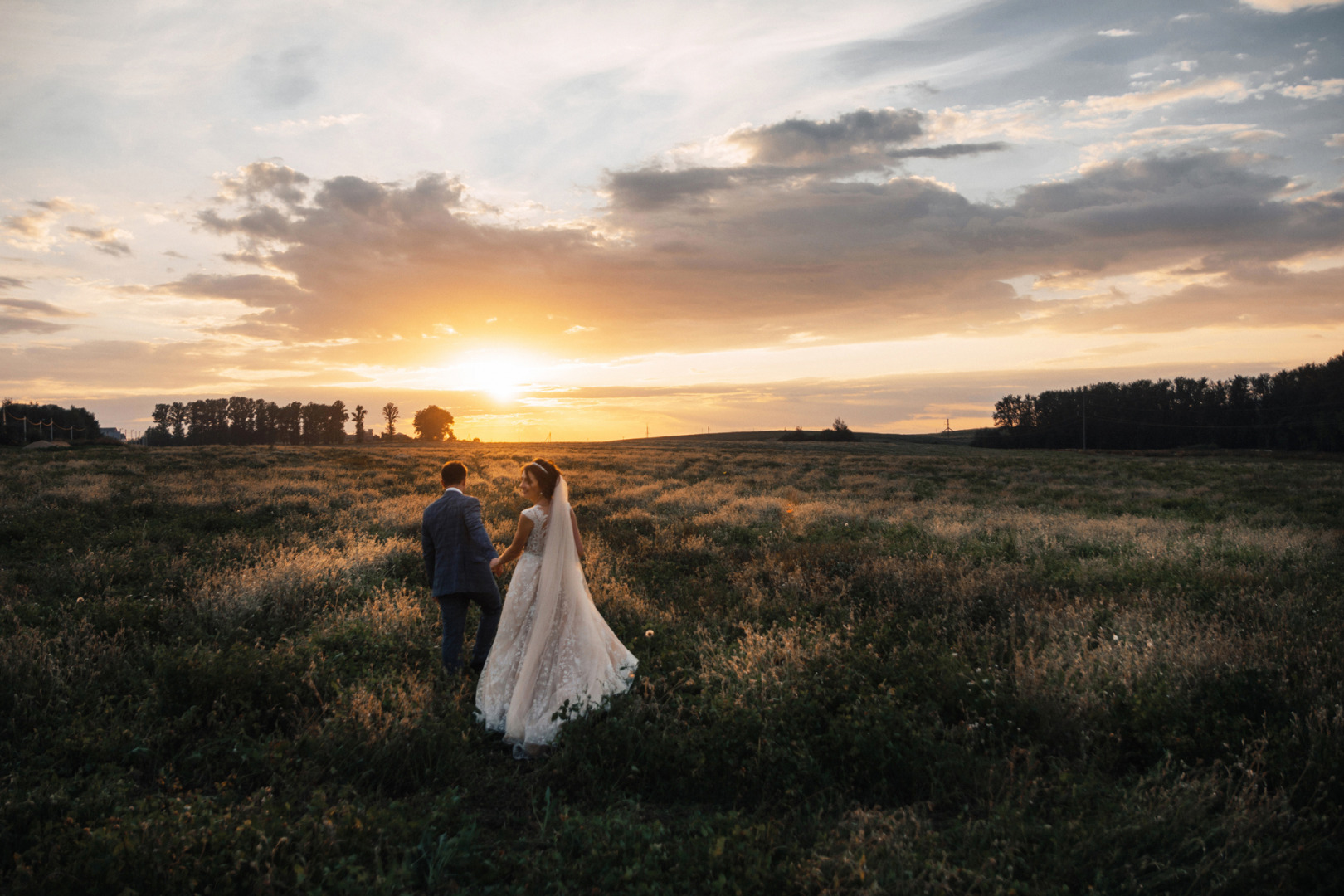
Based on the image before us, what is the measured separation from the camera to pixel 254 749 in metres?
4.77

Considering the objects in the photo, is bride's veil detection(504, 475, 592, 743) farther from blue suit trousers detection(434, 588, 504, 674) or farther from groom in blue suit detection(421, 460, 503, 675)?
groom in blue suit detection(421, 460, 503, 675)

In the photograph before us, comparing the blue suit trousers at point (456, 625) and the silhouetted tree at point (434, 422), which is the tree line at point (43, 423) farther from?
the blue suit trousers at point (456, 625)

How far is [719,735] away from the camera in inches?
205

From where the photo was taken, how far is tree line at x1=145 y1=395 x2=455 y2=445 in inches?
4806

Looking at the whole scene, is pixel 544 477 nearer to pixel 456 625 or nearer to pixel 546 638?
pixel 546 638

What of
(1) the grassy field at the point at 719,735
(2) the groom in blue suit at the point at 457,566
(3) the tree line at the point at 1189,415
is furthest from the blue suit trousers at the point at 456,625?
(3) the tree line at the point at 1189,415

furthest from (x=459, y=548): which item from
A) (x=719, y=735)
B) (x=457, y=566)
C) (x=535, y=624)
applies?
(x=719, y=735)

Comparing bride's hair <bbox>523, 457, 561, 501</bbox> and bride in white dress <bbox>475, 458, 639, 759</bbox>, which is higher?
bride's hair <bbox>523, 457, 561, 501</bbox>

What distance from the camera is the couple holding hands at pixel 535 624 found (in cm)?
571

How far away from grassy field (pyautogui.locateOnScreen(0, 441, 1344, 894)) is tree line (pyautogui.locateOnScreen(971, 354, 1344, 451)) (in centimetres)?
8761

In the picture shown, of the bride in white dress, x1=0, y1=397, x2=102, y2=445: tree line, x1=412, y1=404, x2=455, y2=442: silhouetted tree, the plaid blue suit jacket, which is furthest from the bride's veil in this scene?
x1=412, y1=404, x2=455, y2=442: silhouetted tree

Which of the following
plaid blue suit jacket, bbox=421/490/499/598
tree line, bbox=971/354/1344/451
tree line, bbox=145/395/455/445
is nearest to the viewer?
plaid blue suit jacket, bbox=421/490/499/598

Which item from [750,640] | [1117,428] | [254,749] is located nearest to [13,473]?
[254,749]

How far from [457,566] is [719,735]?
3.27 m
